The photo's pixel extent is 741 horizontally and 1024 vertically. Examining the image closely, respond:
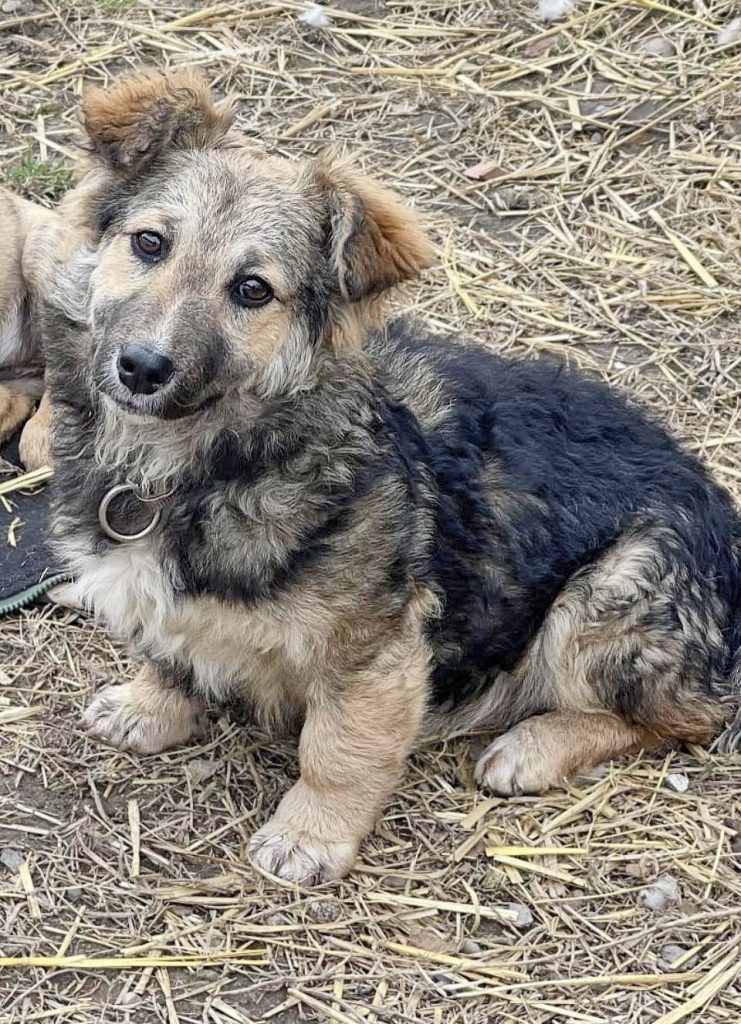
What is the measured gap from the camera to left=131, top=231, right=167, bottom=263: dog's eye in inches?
156

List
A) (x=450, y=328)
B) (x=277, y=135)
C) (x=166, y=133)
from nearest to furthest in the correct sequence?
(x=166, y=133) < (x=450, y=328) < (x=277, y=135)

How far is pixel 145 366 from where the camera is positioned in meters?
3.76

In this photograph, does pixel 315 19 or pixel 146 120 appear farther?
pixel 315 19

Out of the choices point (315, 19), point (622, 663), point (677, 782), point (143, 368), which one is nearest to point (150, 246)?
point (143, 368)

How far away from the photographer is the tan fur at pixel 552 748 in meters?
4.89

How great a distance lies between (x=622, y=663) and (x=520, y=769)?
0.51 metres

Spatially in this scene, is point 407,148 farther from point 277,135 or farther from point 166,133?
point 166,133

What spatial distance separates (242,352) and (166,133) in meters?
0.72

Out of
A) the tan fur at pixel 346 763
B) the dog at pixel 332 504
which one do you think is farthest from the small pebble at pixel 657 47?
the tan fur at pixel 346 763

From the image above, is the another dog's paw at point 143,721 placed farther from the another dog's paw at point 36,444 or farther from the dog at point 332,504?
the another dog's paw at point 36,444

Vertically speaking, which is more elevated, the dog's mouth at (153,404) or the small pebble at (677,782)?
the dog's mouth at (153,404)

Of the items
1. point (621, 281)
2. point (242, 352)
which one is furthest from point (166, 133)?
point (621, 281)

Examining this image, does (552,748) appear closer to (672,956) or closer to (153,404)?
(672,956)

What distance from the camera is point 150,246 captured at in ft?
13.0
